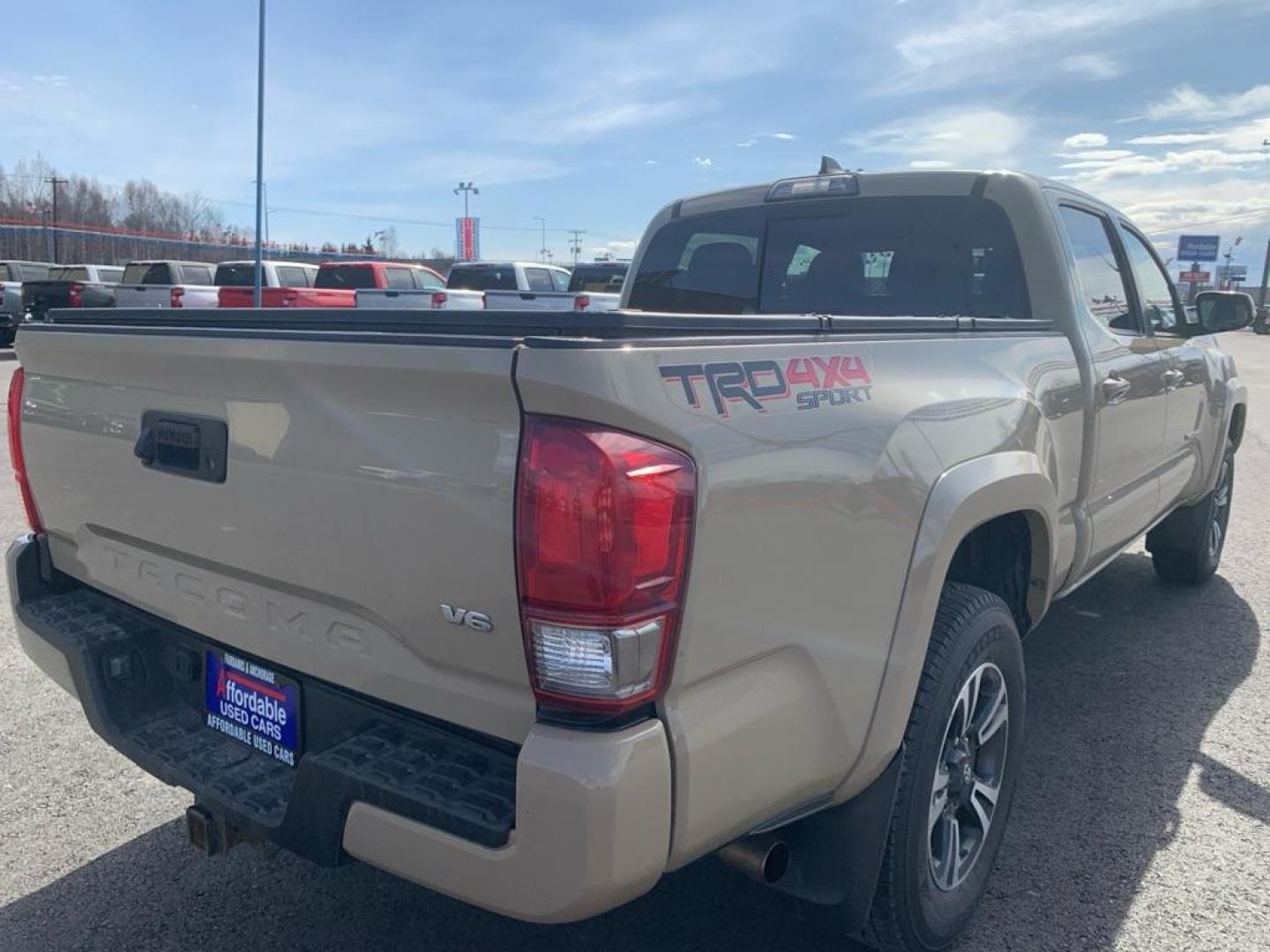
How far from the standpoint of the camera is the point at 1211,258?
90.3 meters

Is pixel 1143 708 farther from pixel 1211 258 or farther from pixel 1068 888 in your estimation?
pixel 1211 258

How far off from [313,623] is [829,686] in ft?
3.48

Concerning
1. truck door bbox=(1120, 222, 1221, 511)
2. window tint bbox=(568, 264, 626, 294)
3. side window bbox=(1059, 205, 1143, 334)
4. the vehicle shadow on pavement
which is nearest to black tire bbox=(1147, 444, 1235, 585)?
truck door bbox=(1120, 222, 1221, 511)

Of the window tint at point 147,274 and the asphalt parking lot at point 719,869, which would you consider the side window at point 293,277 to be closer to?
the window tint at point 147,274

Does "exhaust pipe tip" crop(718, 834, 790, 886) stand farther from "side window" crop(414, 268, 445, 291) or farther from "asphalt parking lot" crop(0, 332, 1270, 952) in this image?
"side window" crop(414, 268, 445, 291)

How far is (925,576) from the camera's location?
7.72 ft

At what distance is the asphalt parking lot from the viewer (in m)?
2.74

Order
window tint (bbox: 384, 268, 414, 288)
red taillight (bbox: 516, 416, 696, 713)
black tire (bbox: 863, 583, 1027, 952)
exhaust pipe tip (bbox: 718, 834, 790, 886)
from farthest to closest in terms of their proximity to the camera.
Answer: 1. window tint (bbox: 384, 268, 414, 288)
2. black tire (bbox: 863, 583, 1027, 952)
3. exhaust pipe tip (bbox: 718, 834, 790, 886)
4. red taillight (bbox: 516, 416, 696, 713)

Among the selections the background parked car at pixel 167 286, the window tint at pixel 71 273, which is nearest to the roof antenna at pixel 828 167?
the background parked car at pixel 167 286

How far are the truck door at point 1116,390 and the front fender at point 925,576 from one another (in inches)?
43.5

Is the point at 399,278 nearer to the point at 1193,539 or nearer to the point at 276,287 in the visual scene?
the point at 276,287

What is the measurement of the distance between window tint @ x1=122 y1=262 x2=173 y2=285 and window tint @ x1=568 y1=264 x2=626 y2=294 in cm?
1021

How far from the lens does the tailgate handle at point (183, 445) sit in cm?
226

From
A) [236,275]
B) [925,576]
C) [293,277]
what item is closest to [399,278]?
[293,277]
